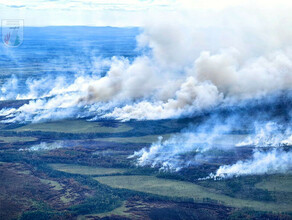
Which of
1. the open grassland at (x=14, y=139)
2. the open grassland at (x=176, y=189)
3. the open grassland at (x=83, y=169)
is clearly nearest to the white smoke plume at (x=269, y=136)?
the open grassland at (x=176, y=189)

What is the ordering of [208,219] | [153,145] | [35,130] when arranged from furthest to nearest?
[35,130] < [153,145] < [208,219]

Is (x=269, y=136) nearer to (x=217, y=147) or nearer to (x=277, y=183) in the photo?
(x=217, y=147)

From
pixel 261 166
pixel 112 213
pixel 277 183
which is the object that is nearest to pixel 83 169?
pixel 112 213

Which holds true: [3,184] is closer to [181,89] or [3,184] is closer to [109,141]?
[109,141]

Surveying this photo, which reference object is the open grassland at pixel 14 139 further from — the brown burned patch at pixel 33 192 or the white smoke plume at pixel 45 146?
the brown burned patch at pixel 33 192

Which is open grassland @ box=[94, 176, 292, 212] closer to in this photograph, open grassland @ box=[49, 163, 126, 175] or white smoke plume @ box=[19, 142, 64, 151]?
open grassland @ box=[49, 163, 126, 175]

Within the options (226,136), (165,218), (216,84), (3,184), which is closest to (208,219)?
(165,218)
